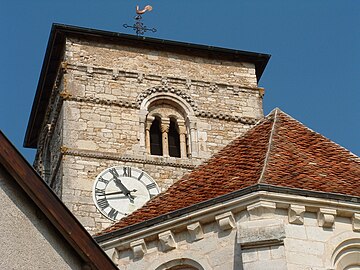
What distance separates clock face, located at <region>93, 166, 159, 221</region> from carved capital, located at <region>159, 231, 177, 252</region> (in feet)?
34.6

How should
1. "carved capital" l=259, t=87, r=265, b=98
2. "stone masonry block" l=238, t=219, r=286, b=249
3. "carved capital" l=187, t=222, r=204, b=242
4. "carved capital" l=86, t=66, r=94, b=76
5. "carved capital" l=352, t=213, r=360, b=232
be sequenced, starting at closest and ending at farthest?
"stone masonry block" l=238, t=219, r=286, b=249, "carved capital" l=352, t=213, r=360, b=232, "carved capital" l=187, t=222, r=204, b=242, "carved capital" l=86, t=66, r=94, b=76, "carved capital" l=259, t=87, r=265, b=98

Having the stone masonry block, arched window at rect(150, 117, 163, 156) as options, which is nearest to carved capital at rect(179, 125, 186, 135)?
arched window at rect(150, 117, 163, 156)

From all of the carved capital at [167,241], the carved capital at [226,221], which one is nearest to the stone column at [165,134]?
the carved capital at [167,241]

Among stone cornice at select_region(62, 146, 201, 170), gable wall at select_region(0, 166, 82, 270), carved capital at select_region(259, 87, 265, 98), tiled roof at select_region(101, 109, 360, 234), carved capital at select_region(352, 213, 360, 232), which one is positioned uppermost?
carved capital at select_region(259, 87, 265, 98)

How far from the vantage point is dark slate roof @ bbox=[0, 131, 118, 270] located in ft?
30.6

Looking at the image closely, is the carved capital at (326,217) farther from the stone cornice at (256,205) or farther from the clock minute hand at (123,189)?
the clock minute hand at (123,189)

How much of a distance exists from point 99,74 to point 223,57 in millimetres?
3276

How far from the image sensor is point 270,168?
13.3 m

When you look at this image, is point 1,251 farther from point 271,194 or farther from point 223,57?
point 223,57

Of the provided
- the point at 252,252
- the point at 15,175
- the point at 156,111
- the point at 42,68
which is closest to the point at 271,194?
the point at 252,252

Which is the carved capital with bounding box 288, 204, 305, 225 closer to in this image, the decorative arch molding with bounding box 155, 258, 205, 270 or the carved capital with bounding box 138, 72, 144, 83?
the decorative arch molding with bounding box 155, 258, 205, 270

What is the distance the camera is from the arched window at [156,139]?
988 inches

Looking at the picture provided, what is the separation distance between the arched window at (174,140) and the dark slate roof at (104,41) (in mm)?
2056

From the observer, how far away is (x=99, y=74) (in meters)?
25.8
